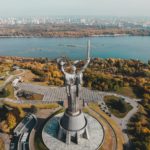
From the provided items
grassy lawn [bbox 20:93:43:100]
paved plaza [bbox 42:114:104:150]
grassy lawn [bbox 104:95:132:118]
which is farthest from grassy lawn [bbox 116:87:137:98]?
grassy lawn [bbox 20:93:43:100]

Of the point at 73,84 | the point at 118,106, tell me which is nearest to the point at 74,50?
the point at 118,106

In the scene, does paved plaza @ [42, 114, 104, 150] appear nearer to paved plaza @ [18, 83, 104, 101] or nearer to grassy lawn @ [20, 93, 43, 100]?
paved plaza @ [18, 83, 104, 101]

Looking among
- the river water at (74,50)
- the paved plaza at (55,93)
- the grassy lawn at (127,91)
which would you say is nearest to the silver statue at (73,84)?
the paved plaza at (55,93)

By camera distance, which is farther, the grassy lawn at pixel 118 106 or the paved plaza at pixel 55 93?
the paved plaza at pixel 55 93

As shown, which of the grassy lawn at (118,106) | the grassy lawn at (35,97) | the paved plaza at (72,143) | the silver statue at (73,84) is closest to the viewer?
the silver statue at (73,84)

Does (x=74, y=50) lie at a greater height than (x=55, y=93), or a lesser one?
lesser

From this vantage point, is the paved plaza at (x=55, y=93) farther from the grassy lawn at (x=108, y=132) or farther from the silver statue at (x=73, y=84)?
the silver statue at (x=73, y=84)

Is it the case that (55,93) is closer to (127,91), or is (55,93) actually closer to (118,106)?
(118,106)
